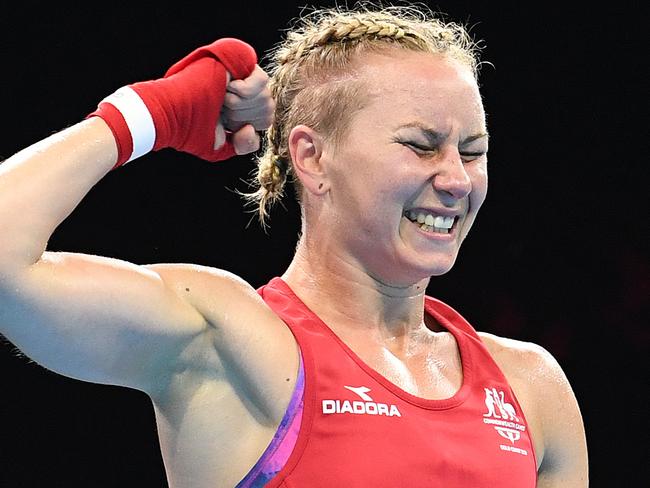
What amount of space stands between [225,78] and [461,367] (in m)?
0.71

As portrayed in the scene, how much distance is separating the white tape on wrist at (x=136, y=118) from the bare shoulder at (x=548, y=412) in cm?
83

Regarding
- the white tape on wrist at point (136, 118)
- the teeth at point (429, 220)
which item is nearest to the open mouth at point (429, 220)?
the teeth at point (429, 220)

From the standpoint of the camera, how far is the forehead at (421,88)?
1.86 meters

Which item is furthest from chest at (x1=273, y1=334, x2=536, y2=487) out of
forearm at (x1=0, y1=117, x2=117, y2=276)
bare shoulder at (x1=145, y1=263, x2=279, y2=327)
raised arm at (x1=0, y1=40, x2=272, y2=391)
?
forearm at (x1=0, y1=117, x2=117, y2=276)

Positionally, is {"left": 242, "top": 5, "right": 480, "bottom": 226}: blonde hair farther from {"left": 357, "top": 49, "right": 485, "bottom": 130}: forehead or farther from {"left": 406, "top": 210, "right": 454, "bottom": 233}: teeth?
{"left": 406, "top": 210, "right": 454, "bottom": 233}: teeth

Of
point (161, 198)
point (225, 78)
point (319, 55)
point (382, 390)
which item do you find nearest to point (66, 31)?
point (161, 198)

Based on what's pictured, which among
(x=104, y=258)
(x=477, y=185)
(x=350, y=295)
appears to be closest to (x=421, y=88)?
(x=477, y=185)

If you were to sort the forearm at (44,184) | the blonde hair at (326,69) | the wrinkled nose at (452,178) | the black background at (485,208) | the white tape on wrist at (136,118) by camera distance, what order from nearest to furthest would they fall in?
the forearm at (44,184) → the white tape on wrist at (136,118) → the wrinkled nose at (452,178) → the blonde hair at (326,69) → the black background at (485,208)

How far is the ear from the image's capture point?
196 centimetres

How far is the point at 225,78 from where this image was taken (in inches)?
67.8

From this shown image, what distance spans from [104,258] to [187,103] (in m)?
0.28

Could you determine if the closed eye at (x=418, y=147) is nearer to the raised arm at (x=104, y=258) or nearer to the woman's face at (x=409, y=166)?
the woman's face at (x=409, y=166)

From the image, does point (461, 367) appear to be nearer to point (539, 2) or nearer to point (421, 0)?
point (421, 0)

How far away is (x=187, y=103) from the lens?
168cm
